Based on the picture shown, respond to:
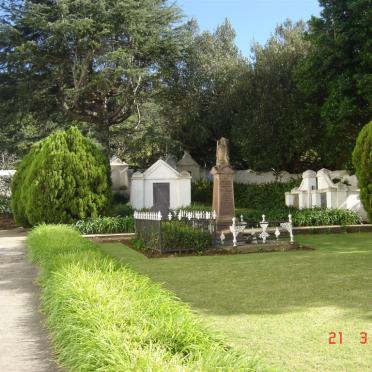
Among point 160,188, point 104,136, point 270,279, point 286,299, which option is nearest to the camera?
point 286,299

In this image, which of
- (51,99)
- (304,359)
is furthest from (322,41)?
(304,359)

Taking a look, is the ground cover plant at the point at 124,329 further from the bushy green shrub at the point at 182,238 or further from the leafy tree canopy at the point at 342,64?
the leafy tree canopy at the point at 342,64

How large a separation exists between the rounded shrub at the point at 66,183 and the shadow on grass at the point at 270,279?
5.23 metres

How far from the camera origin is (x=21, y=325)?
625 centimetres

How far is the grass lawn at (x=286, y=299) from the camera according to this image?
199 inches

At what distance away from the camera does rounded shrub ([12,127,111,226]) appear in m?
18.6

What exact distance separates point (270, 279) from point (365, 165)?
31.6 feet

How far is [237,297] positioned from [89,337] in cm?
359

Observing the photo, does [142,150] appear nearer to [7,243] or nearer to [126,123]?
[126,123]

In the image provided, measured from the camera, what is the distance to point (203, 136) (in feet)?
98.0

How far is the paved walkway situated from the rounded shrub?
7.12m

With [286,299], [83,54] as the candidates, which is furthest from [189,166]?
[286,299]

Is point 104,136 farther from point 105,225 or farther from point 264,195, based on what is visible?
point 105,225

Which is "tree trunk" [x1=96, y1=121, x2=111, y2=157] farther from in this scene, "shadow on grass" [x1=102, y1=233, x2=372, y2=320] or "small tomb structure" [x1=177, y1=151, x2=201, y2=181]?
"shadow on grass" [x1=102, y1=233, x2=372, y2=320]
